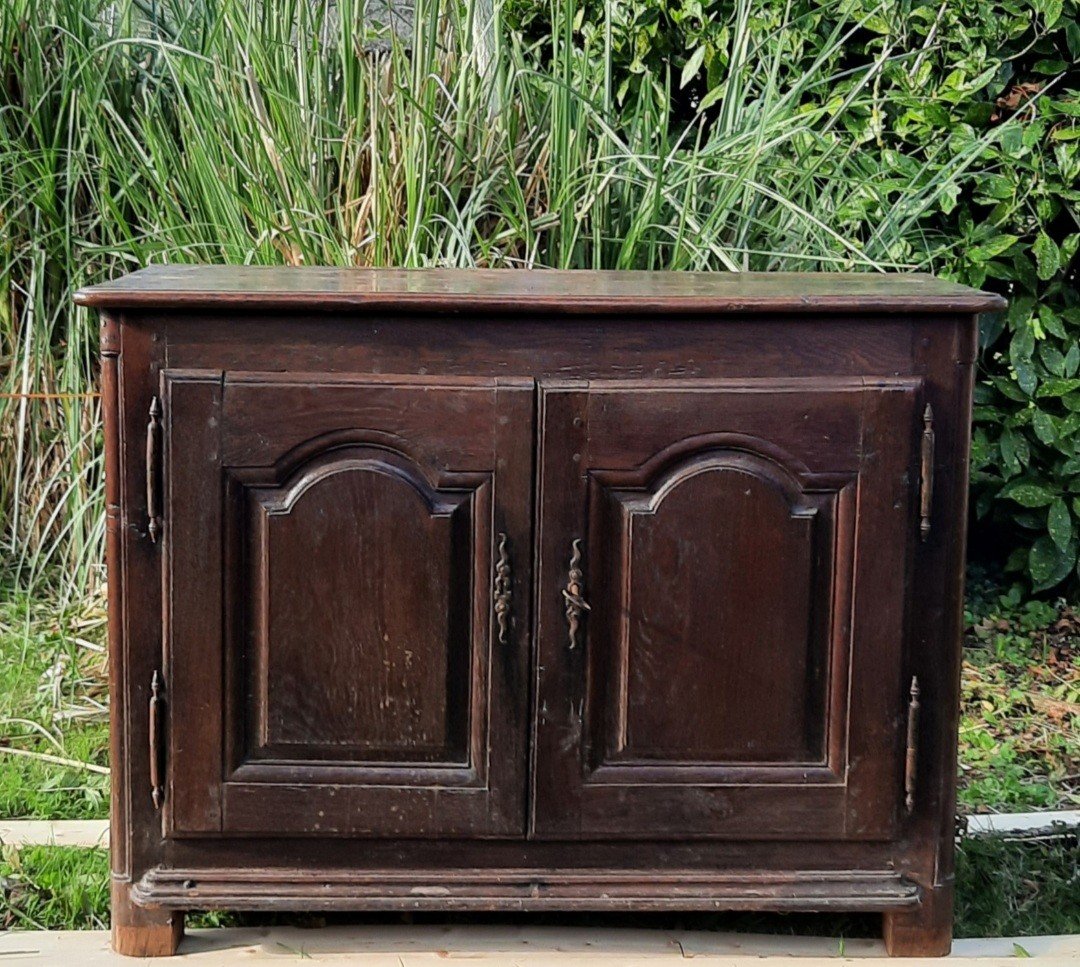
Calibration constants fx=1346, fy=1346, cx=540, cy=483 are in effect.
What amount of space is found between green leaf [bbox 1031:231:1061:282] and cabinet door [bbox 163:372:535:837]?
2.18m

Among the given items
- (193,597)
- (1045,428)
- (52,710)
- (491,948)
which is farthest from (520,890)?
(1045,428)

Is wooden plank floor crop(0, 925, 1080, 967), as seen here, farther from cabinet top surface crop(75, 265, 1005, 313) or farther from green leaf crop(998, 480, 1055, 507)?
green leaf crop(998, 480, 1055, 507)

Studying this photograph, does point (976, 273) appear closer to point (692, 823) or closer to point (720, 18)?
point (720, 18)

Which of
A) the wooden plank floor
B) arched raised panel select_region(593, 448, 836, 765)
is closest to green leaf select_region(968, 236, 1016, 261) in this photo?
arched raised panel select_region(593, 448, 836, 765)

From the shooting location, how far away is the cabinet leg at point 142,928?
2.17 meters

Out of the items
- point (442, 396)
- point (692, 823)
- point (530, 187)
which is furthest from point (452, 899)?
point (530, 187)

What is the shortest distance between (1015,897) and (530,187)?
1968mm

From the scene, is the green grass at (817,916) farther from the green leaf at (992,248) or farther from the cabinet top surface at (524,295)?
the green leaf at (992,248)

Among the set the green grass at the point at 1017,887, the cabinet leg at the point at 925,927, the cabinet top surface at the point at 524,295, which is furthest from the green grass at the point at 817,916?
the cabinet top surface at the point at 524,295

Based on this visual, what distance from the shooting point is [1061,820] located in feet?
8.91

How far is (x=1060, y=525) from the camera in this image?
3.81 meters

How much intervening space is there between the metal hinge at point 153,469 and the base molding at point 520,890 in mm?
565

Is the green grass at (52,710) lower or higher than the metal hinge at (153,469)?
lower

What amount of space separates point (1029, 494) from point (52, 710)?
2.69 m
